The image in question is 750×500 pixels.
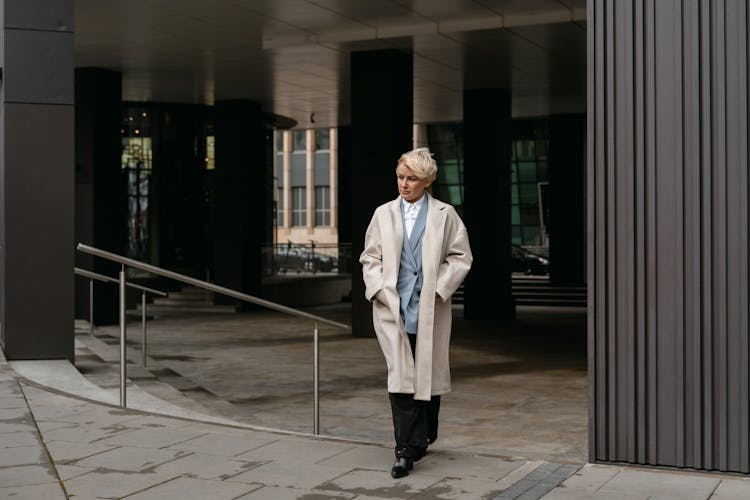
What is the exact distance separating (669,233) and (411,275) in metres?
1.39

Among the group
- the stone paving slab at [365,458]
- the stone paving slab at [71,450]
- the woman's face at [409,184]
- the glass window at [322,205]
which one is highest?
the glass window at [322,205]

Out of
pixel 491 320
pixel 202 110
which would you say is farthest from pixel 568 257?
pixel 202 110

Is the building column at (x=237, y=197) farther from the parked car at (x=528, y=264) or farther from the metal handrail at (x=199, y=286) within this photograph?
the metal handrail at (x=199, y=286)

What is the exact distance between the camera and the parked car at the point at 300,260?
25.5m

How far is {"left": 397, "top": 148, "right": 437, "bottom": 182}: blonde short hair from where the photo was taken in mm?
5436

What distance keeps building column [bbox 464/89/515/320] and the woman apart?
15783 mm

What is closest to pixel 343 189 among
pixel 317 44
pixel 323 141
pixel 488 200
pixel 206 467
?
pixel 488 200

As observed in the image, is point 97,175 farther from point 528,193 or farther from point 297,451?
point 528,193

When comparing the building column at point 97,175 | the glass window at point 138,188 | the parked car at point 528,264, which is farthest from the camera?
the parked car at point 528,264

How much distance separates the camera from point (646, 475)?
530 cm

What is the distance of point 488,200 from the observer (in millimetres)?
21312

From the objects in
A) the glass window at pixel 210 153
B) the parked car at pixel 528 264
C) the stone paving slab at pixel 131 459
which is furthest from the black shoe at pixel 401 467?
the parked car at pixel 528 264

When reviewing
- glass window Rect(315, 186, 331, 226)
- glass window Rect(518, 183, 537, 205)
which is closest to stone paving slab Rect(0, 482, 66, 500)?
glass window Rect(518, 183, 537, 205)

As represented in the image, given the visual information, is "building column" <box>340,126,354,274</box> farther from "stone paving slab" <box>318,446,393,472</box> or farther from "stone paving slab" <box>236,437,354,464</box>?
"stone paving slab" <box>318,446,393,472</box>
